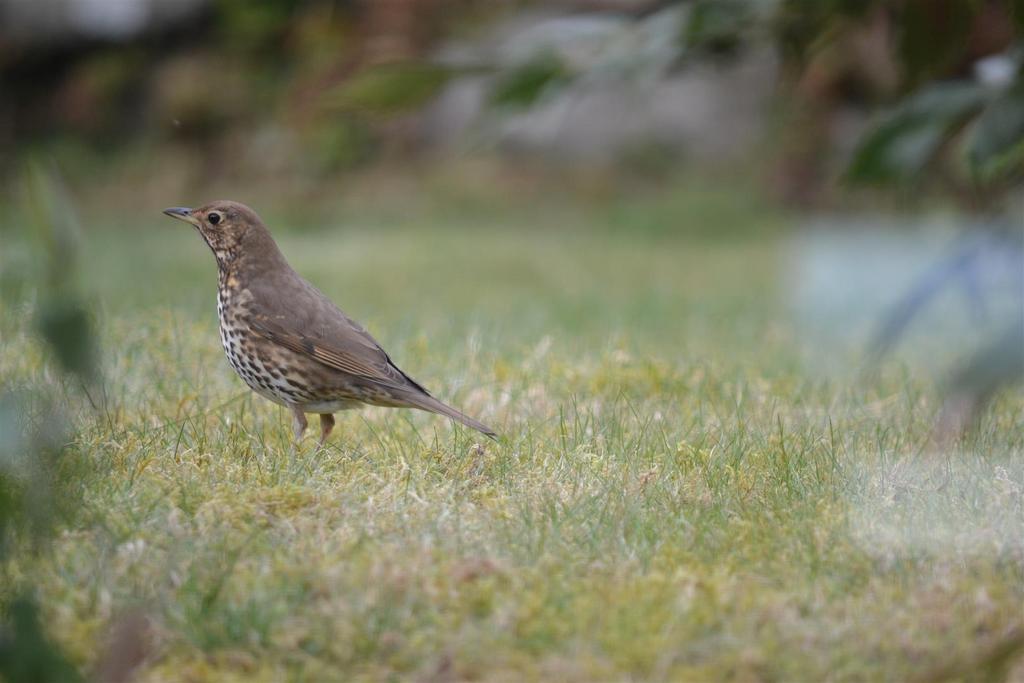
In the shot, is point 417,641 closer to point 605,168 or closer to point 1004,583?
point 1004,583

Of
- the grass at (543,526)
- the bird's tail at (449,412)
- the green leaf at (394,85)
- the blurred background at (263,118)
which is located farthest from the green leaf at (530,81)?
the blurred background at (263,118)

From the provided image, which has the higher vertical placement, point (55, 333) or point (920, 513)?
point (55, 333)

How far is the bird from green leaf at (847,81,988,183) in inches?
118

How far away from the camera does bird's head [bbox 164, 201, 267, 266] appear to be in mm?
4727

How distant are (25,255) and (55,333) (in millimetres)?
8203

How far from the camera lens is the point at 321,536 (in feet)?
11.0

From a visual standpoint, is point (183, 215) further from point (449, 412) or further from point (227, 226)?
point (449, 412)

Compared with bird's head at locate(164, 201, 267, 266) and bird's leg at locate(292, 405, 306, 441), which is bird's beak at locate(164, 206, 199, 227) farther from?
bird's leg at locate(292, 405, 306, 441)

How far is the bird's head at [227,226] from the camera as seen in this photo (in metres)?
4.73

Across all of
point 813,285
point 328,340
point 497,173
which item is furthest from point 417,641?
point 497,173

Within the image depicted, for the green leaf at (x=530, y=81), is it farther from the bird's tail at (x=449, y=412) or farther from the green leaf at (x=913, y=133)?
the bird's tail at (x=449, y=412)

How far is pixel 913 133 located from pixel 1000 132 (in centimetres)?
7

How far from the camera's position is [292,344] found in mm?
4418

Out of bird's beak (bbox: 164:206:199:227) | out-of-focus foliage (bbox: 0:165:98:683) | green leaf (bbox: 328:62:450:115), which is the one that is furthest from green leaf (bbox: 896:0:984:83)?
bird's beak (bbox: 164:206:199:227)
